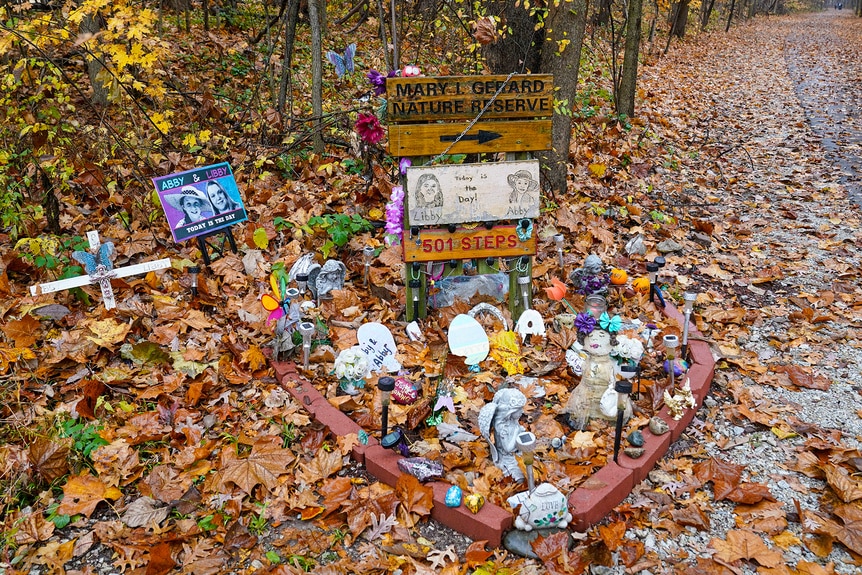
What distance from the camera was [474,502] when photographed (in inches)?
126

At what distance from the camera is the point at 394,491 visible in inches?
135

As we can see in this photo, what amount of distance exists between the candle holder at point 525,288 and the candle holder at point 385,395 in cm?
175

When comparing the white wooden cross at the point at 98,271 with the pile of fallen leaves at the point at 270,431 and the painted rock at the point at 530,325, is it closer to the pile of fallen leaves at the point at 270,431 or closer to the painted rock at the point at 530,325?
the pile of fallen leaves at the point at 270,431

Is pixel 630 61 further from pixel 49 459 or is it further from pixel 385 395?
pixel 49 459

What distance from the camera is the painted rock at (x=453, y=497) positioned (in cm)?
324

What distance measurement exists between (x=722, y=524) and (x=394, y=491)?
185 centimetres

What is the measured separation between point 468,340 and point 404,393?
0.72 m

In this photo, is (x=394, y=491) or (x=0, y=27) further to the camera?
(x=0, y=27)

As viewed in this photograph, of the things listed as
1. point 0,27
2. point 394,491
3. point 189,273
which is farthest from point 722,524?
point 0,27

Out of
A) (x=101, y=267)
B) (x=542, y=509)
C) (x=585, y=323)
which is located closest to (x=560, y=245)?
(x=585, y=323)

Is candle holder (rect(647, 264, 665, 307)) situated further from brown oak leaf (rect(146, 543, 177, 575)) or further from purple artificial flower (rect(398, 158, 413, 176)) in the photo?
brown oak leaf (rect(146, 543, 177, 575))

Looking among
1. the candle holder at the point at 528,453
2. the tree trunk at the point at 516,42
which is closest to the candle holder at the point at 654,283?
the candle holder at the point at 528,453

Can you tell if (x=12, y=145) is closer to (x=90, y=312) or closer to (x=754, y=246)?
(x=90, y=312)

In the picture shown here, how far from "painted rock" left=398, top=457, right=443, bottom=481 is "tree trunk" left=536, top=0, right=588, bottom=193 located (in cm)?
450
